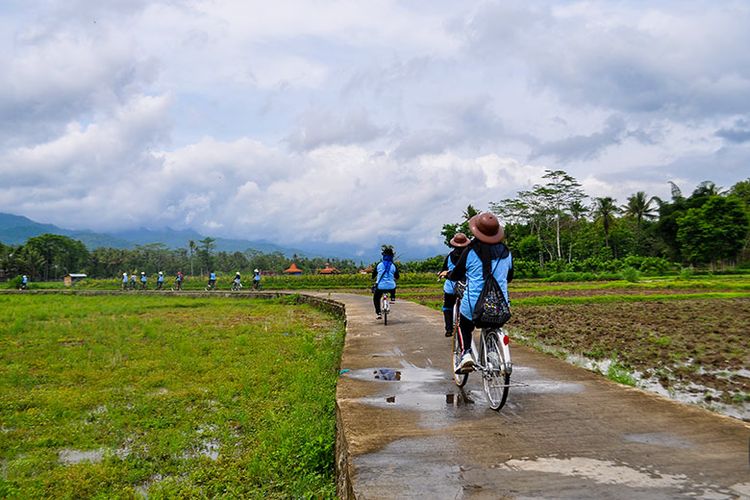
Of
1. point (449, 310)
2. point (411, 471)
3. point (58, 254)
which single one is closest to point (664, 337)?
point (449, 310)

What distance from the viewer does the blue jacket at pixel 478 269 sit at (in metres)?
4.41

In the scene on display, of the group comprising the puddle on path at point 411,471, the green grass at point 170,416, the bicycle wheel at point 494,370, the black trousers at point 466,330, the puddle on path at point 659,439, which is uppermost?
the black trousers at point 466,330

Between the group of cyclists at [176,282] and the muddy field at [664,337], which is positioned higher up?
the group of cyclists at [176,282]

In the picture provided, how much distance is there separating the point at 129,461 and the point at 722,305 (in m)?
18.9

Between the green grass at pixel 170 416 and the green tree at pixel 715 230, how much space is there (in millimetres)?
41055

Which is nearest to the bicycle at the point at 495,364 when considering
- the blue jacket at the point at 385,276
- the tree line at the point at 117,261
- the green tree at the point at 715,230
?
the blue jacket at the point at 385,276

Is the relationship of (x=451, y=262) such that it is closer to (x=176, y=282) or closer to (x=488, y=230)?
(x=488, y=230)

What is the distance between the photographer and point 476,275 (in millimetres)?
4438

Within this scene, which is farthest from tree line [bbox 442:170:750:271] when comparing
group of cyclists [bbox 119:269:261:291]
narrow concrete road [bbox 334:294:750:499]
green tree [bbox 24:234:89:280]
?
green tree [bbox 24:234:89:280]

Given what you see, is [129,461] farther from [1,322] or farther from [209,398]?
[1,322]

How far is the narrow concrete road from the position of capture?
113 inches

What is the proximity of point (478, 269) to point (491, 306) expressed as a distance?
330mm

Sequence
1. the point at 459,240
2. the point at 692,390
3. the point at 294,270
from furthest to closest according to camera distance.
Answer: the point at 294,270, the point at 459,240, the point at 692,390

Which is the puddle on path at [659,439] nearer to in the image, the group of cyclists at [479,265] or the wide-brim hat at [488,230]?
the group of cyclists at [479,265]
